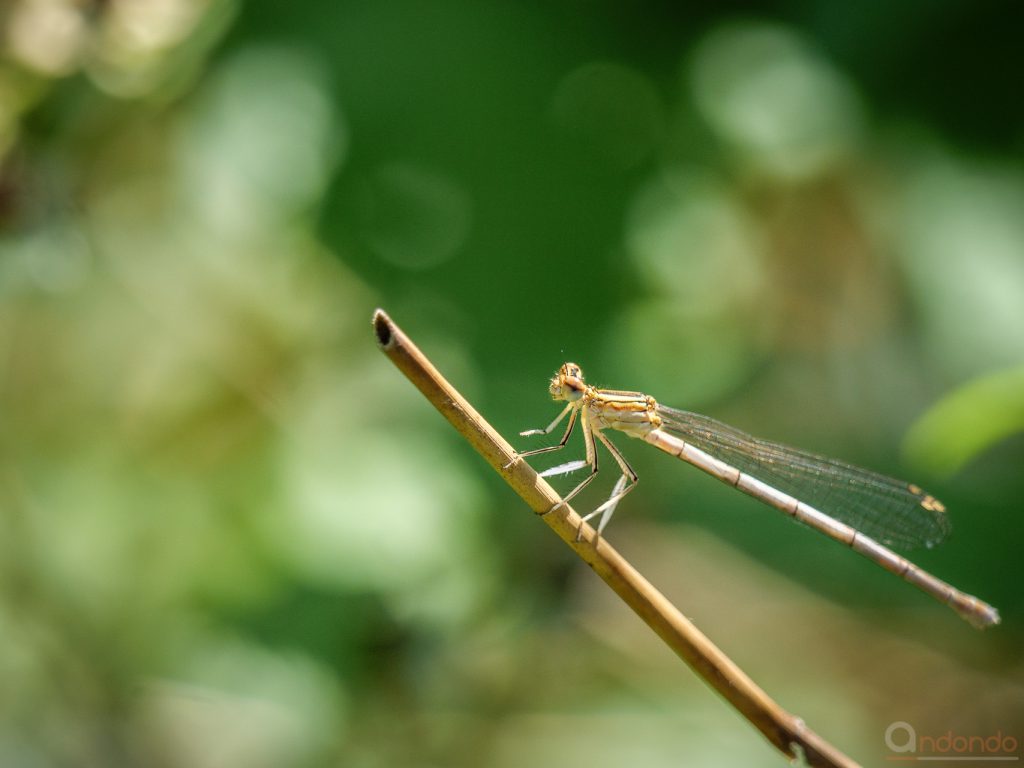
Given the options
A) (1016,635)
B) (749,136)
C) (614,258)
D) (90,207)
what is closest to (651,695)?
(1016,635)

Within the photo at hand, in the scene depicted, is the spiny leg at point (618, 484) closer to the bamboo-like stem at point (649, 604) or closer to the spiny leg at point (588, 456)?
the spiny leg at point (588, 456)

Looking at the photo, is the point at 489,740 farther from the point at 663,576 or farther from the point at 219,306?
the point at 219,306

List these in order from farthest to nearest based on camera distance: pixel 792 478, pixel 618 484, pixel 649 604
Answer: pixel 792 478
pixel 618 484
pixel 649 604

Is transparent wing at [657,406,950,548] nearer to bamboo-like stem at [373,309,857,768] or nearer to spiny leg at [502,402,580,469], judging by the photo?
spiny leg at [502,402,580,469]

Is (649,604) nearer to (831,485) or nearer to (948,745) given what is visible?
(831,485)

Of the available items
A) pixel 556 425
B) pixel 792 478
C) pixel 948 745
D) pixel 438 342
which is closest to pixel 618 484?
pixel 556 425

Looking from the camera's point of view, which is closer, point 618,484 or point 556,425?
point 618,484

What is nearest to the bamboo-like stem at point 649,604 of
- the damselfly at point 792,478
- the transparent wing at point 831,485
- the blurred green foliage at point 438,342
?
the damselfly at point 792,478
